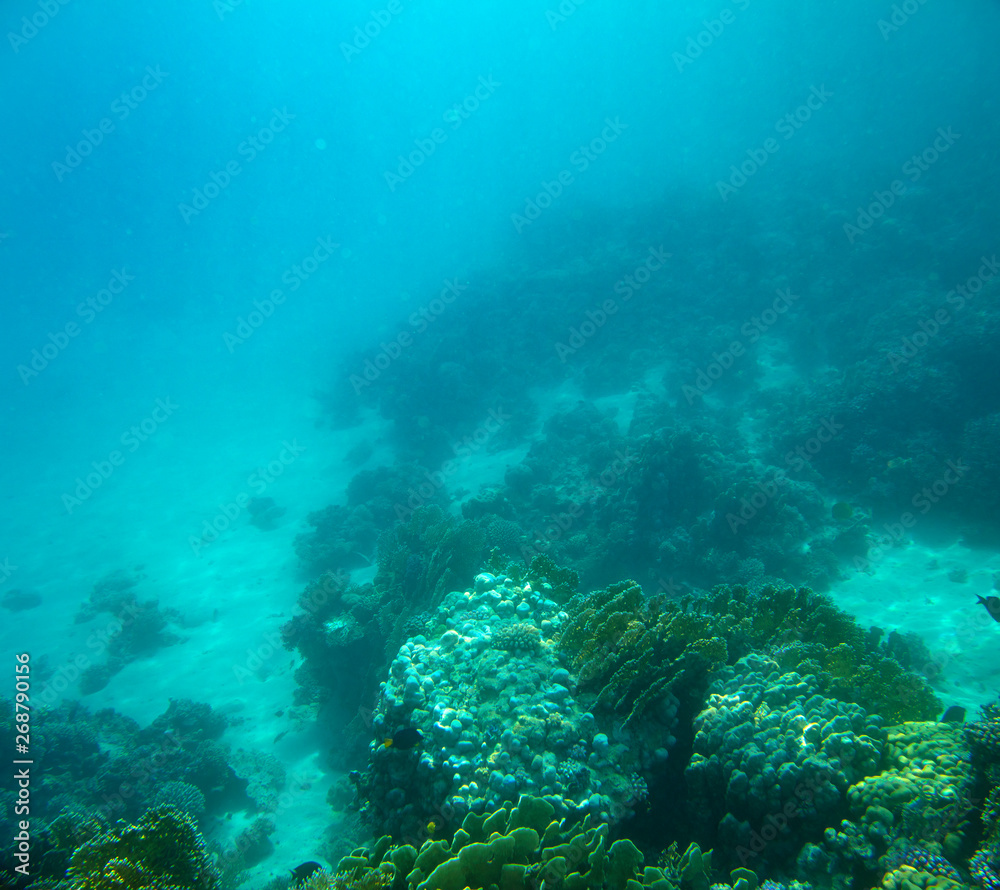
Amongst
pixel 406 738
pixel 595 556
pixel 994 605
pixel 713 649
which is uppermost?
pixel 595 556

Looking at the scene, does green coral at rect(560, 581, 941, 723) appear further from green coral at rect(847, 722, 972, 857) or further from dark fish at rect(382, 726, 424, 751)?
dark fish at rect(382, 726, 424, 751)

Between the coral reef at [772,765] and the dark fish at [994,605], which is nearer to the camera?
the coral reef at [772,765]

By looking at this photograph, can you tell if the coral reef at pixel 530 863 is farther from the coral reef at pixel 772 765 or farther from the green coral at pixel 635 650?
the green coral at pixel 635 650

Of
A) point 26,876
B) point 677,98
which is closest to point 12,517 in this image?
point 26,876

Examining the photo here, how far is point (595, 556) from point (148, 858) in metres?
9.20

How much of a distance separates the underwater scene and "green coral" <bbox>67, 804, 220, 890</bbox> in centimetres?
3

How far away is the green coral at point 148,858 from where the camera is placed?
129 inches

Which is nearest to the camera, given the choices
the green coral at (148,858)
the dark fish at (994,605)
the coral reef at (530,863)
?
the coral reef at (530,863)

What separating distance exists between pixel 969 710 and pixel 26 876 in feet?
36.6

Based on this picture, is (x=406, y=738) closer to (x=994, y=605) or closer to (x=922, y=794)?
(x=922, y=794)

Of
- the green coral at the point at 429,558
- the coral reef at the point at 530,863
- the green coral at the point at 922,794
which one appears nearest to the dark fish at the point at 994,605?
the green coral at the point at 922,794

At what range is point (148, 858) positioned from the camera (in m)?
3.58

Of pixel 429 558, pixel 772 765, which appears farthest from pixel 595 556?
pixel 772 765

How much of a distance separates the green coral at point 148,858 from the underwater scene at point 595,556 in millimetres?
28
